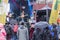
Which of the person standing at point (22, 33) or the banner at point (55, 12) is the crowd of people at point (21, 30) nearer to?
the person standing at point (22, 33)

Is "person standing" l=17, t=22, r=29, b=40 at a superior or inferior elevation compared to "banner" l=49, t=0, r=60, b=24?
inferior

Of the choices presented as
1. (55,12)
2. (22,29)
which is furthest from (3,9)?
(55,12)

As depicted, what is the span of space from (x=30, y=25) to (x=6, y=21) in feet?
2.21

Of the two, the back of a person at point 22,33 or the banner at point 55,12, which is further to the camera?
the banner at point 55,12

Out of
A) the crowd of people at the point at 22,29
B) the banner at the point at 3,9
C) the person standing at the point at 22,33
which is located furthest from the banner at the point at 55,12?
the banner at the point at 3,9

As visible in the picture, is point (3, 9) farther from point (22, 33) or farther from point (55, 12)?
point (55, 12)

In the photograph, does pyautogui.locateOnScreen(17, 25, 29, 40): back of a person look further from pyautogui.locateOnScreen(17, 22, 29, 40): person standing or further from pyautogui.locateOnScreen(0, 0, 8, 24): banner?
pyautogui.locateOnScreen(0, 0, 8, 24): banner

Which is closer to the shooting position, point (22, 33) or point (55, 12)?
point (22, 33)

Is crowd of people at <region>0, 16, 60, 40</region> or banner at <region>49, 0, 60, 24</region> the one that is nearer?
crowd of people at <region>0, 16, 60, 40</region>

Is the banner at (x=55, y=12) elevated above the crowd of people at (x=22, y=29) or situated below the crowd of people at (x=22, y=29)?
above

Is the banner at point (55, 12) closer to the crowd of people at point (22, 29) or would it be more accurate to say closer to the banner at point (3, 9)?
the crowd of people at point (22, 29)

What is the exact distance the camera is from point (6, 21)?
7426 millimetres

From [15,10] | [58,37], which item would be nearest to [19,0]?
[15,10]

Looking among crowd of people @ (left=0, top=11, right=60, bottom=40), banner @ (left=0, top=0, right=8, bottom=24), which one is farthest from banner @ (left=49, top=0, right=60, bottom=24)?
banner @ (left=0, top=0, right=8, bottom=24)
